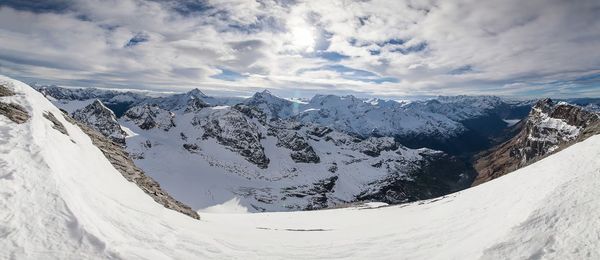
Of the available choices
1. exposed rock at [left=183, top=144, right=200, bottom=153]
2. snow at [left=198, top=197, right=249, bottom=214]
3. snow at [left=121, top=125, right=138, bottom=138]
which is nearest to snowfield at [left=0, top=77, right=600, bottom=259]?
snow at [left=198, top=197, right=249, bottom=214]

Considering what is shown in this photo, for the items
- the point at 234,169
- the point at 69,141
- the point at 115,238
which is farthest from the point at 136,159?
the point at 115,238

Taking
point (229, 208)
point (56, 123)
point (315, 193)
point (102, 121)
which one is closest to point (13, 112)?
point (56, 123)

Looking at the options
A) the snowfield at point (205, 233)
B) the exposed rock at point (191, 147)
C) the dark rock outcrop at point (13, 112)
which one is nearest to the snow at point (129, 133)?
the exposed rock at point (191, 147)

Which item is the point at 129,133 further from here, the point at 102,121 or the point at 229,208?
the point at 229,208

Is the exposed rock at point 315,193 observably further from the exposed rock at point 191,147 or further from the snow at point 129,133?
the snow at point 129,133

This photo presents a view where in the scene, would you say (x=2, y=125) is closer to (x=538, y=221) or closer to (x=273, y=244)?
(x=273, y=244)

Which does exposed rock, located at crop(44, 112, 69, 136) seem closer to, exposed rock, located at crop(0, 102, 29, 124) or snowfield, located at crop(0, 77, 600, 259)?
snowfield, located at crop(0, 77, 600, 259)
